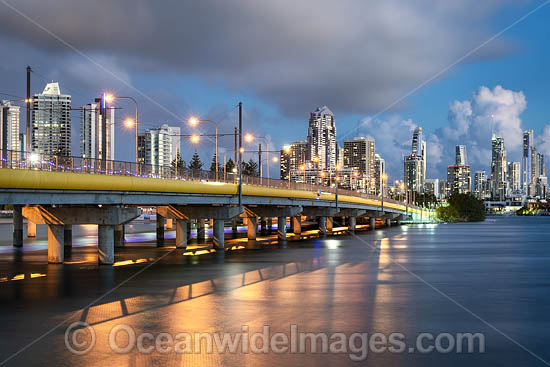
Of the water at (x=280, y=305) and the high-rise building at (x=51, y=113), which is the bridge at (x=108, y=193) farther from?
the high-rise building at (x=51, y=113)

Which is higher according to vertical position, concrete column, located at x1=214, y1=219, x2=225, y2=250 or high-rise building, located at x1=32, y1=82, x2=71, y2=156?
high-rise building, located at x1=32, y1=82, x2=71, y2=156

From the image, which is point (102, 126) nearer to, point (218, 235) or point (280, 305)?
point (218, 235)

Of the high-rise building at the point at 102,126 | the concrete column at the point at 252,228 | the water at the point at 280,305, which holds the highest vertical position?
the high-rise building at the point at 102,126

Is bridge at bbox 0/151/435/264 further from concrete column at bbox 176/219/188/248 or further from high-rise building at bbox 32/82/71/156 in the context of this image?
high-rise building at bbox 32/82/71/156

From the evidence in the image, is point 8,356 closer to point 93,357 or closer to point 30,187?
point 93,357

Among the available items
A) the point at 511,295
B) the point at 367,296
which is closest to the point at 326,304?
the point at 367,296

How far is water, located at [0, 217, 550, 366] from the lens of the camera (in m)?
18.7

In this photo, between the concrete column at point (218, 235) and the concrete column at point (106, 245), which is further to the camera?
the concrete column at point (218, 235)

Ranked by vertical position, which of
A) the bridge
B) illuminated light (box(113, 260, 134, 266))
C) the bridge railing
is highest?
the bridge railing

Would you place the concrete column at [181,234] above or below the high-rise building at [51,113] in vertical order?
below

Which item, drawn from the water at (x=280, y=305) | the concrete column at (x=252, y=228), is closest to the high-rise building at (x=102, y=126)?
the water at (x=280, y=305)

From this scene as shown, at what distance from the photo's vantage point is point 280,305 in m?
27.8

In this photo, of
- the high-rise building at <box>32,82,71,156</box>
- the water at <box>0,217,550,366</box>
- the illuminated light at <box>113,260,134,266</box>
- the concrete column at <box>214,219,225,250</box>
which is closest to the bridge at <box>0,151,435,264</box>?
the concrete column at <box>214,219,225,250</box>

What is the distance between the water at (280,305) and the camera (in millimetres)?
18734
